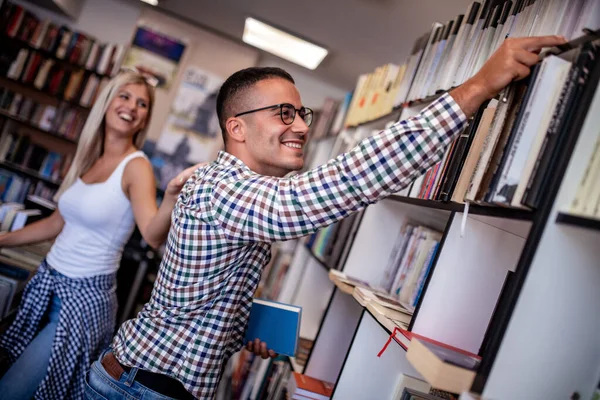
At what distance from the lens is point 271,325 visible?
1559 mm

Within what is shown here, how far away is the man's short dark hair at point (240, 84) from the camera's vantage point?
4.71 feet

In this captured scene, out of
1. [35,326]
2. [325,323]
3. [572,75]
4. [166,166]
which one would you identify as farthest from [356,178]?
[166,166]

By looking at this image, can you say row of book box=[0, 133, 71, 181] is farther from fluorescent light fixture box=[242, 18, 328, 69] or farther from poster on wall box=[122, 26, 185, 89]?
fluorescent light fixture box=[242, 18, 328, 69]

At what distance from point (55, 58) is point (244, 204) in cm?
514

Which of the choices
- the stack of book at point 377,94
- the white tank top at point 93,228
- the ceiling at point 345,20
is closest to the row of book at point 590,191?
the stack of book at point 377,94

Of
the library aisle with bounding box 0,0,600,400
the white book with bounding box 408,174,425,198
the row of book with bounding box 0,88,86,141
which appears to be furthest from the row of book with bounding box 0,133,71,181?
the white book with bounding box 408,174,425,198

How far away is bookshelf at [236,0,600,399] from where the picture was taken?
842 millimetres

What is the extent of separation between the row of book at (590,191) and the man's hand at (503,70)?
0.21 meters

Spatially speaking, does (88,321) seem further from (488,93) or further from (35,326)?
(488,93)

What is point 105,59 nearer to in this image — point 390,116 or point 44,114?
point 44,114

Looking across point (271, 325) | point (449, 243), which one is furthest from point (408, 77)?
point (271, 325)

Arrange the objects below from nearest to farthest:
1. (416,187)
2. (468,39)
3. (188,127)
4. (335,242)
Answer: (468,39), (416,187), (335,242), (188,127)

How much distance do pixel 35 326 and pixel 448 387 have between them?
1565 mm

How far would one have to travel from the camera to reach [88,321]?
1.81m
